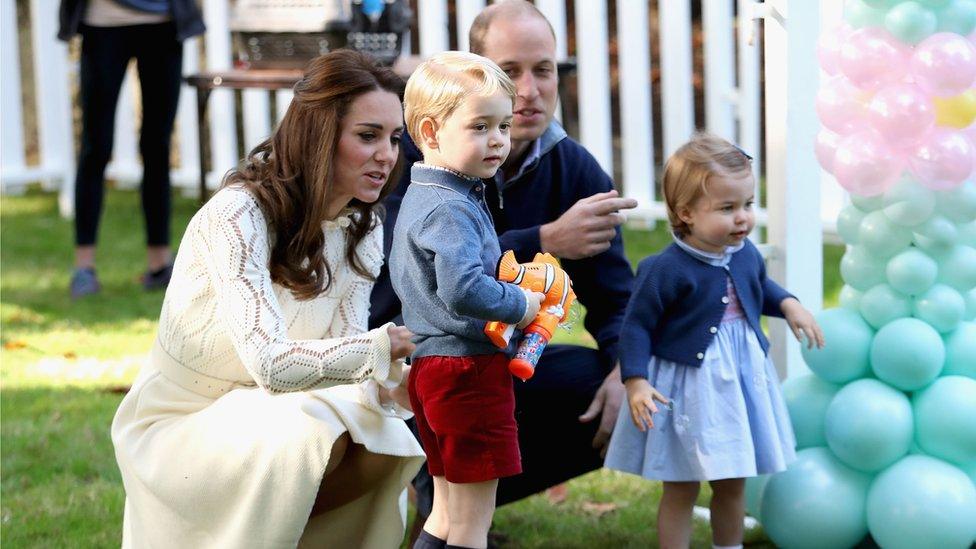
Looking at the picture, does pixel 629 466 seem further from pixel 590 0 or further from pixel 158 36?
pixel 590 0

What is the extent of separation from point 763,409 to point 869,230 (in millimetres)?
461

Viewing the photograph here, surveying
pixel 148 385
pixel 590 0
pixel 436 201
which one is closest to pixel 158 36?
pixel 590 0

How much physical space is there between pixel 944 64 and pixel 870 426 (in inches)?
30.5

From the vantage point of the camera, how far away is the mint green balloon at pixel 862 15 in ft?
9.62

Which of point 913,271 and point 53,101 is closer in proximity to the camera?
point 913,271

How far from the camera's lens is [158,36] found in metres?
5.64

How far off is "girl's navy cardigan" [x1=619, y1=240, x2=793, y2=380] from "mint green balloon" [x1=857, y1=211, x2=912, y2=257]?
301 millimetres

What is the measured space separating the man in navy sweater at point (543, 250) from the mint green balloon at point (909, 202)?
0.59 m

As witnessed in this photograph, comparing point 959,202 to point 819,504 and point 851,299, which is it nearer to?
point 851,299

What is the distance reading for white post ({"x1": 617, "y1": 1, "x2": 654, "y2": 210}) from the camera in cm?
633

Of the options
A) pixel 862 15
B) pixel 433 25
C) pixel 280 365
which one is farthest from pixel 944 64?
pixel 433 25

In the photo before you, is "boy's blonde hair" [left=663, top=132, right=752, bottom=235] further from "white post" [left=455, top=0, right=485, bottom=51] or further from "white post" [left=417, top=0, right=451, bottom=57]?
"white post" [left=417, top=0, right=451, bottom=57]

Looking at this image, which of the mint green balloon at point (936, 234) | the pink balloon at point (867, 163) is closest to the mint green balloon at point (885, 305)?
the mint green balloon at point (936, 234)

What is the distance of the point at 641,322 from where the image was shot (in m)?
2.85
